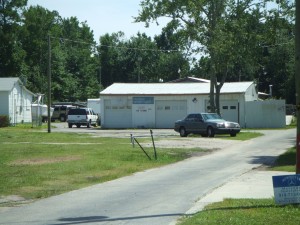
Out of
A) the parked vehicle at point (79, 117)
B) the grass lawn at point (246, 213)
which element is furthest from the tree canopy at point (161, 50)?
the grass lawn at point (246, 213)

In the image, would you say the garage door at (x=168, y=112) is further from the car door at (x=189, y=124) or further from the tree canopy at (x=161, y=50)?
the car door at (x=189, y=124)

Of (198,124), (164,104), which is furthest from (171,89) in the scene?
(198,124)

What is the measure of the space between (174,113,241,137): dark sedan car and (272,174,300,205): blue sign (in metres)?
26.8

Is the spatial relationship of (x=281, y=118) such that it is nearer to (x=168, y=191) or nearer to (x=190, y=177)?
(x=190, y=177)

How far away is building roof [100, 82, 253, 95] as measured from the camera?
52509mm

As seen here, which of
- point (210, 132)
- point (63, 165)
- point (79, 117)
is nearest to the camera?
point (63, 165)

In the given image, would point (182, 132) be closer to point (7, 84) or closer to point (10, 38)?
point (7, 84)

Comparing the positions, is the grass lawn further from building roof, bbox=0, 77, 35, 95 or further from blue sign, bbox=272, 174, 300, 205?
building roof, bbox=0, 77, 35, 95

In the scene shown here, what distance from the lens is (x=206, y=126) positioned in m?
37.5

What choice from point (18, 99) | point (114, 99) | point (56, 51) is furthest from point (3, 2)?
point (114, 99)

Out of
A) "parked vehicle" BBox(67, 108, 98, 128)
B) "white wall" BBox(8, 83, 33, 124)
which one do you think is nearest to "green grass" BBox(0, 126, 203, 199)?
"parked vehicle" BBox(67, 108, 98, 128)

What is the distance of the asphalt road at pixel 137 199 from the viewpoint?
10.2 meters

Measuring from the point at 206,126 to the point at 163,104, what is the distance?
16.3 meters

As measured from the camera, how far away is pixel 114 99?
54.5 meters
